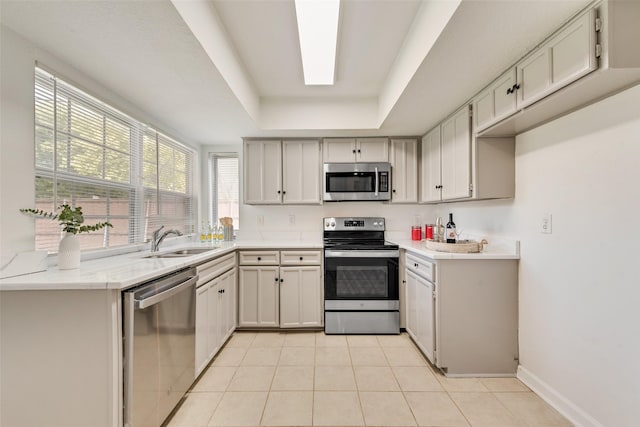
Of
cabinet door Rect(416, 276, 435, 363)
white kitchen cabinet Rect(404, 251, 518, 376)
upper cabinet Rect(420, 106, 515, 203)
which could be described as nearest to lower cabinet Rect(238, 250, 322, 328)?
cabinet door Rect(416, 276, 435, 363)

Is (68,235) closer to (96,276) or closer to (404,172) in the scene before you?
(96,276)

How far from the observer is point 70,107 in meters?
1.81

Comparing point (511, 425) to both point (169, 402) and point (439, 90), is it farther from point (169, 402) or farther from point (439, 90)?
point (439, 90)

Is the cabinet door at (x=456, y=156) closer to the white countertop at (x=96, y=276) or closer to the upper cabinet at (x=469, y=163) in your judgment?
the upper cabinet at (x=469, y=163)

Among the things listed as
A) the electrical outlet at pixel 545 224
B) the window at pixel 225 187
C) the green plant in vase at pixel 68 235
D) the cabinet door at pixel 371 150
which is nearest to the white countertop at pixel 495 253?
the electrical outlet at pixel 545 224

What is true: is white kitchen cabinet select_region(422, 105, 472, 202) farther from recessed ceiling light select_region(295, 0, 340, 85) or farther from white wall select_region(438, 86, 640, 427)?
recessed ceiling light select_region(295, 0, 340, 85)

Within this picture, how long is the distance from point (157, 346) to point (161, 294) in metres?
0.29

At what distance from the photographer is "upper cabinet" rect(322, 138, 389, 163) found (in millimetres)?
3404

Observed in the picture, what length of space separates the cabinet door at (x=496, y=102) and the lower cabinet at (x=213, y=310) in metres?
2.42

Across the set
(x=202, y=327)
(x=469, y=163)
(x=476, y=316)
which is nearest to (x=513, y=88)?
(x=469, y=163)

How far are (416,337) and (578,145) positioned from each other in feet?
6.36

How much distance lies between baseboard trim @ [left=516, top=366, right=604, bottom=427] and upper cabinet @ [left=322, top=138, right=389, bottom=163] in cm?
241

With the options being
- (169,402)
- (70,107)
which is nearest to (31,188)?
(70,107)

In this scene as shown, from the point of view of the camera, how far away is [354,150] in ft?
11.2
